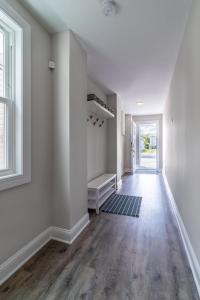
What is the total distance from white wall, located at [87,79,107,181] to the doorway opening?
3.76 m

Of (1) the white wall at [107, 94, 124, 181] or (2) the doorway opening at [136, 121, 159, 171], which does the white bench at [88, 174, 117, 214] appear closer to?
(1) the white wall at [107, 94, 124, 181]

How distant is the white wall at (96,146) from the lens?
3.25m

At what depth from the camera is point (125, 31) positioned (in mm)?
1960

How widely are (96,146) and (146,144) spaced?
4730 mm

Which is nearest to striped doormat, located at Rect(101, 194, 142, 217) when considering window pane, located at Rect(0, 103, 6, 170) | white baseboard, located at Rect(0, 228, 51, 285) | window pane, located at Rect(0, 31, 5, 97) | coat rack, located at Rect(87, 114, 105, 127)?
white baseboard, located at Rect(0, 228, 51, 285)

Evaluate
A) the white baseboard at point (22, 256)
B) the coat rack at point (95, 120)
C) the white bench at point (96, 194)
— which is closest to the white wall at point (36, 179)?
the white baseboard at point (22, 256)

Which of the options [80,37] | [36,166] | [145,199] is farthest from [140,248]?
[80,37]

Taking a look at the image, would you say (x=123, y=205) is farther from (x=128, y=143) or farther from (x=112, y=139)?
(x=128, y=143)

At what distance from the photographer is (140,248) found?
5.98 feet

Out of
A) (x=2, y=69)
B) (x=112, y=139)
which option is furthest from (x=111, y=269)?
(x=112, y=139)

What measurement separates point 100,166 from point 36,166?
7.25 feet

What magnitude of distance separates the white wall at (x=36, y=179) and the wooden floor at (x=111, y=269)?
0.98ft

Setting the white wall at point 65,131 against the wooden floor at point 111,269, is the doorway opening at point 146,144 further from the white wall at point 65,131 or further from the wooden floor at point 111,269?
the white wall at point 65,131

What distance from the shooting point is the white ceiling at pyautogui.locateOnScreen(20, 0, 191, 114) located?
1.62 m
